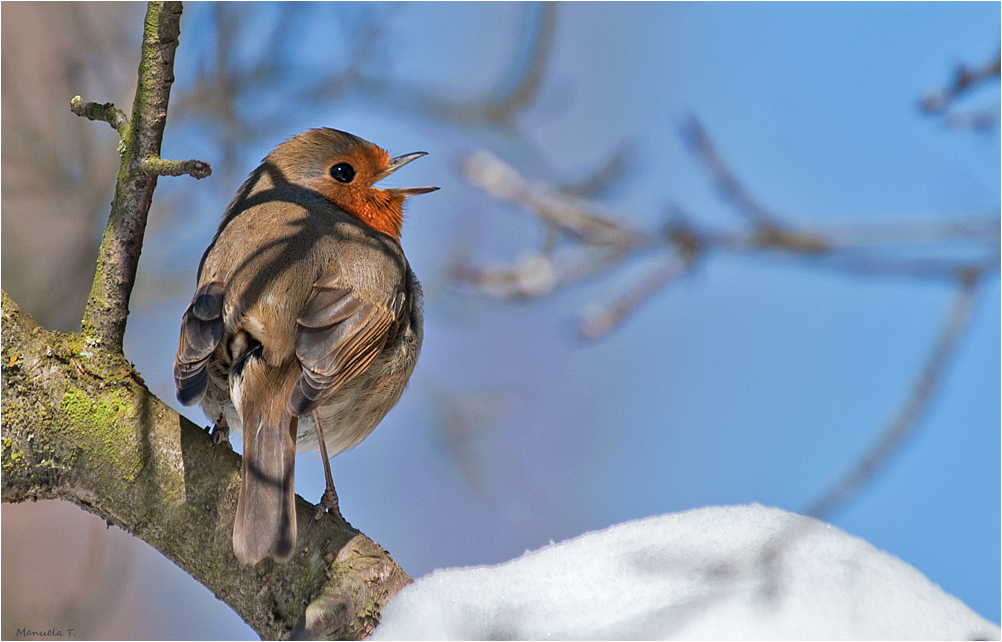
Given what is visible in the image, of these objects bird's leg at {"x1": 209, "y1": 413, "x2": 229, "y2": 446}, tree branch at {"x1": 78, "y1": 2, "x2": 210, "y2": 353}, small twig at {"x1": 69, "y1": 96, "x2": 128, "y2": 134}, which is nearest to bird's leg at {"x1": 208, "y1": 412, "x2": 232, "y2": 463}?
bird's leg at {"x1": 209, "y1": 413, "x2": 229, "y2": 446}

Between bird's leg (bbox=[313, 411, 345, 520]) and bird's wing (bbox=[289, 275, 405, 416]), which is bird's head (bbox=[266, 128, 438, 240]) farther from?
bird's leg (bbox=[313, 411, 345, 520])

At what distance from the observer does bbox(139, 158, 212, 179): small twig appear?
5.46ft

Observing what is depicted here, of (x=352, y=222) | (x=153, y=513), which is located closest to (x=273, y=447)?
(x=153, y=513)

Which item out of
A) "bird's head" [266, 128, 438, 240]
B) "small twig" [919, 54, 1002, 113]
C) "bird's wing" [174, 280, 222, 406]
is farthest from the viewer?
"bird's head" [266, 128, 438, 240]

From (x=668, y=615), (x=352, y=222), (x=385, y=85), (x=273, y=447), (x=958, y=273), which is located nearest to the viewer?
(x=958, y=273)

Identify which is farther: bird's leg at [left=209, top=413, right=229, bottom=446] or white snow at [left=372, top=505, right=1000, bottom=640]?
bird's leg at [left=209, top=413, right=229, bottom=446]

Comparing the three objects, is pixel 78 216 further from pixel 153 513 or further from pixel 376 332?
pixel 153 513

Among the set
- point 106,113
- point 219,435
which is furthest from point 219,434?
point 106,113

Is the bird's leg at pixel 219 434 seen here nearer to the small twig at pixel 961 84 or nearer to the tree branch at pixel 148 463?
the tree branch at pixel 148 463

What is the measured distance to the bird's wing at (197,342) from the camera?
200cm

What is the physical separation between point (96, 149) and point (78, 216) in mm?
352

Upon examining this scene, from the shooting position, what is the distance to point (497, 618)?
5.90ft

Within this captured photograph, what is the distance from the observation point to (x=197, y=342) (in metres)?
2.09

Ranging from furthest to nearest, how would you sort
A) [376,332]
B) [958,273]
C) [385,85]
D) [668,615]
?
1. [385,85]
2. [376,332]
3. [668,615]
4. [958,273]
